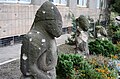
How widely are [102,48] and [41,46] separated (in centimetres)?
493

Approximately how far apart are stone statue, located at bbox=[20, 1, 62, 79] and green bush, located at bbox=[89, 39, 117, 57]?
4.63 metres

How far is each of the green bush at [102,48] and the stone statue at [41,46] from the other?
4.63 m

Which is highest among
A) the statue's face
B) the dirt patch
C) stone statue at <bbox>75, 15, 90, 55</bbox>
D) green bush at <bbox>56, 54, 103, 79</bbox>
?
the statue's face

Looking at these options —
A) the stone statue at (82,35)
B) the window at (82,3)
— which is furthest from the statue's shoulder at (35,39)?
the window at (82,3)

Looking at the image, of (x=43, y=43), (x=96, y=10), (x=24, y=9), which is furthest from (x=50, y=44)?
(x=96, y=10)

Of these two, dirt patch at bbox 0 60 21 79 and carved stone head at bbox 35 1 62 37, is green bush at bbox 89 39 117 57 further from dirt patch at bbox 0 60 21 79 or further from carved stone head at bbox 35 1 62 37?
carved stone head at bbox 35 1 62 37

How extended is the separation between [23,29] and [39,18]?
8.43 m

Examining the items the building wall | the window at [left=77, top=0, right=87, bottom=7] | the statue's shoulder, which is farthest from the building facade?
the window at [left=77, top=0, right=87, bottom=7]

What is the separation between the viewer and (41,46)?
Result: 407 centimetres

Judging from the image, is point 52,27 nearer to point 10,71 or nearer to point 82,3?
Result: point 10,71

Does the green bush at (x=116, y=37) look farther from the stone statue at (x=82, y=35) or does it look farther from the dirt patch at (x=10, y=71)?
the dirt patch at (x=10, y=71)

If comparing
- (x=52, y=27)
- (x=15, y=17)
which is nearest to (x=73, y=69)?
(x=52, y=27)

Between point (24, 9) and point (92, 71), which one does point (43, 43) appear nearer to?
point (92, 71)

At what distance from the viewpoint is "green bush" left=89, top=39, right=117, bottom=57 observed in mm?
8773
